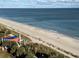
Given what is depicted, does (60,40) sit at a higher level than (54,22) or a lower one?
higher

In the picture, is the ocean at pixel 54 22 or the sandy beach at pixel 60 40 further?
the ocean at pixel 54 22

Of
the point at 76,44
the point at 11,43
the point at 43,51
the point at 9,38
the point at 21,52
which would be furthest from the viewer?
the point at 76,44

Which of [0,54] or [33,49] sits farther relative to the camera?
[33,49]

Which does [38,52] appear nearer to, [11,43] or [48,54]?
[48,54]

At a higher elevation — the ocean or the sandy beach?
the sandy beach

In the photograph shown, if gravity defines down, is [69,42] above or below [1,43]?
below

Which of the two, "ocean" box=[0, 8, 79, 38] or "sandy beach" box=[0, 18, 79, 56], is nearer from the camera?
"sandy beach" box=[0, 18, 79, 56]

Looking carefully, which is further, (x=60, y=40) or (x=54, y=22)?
(x=54, y=22)

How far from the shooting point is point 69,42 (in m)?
27.5

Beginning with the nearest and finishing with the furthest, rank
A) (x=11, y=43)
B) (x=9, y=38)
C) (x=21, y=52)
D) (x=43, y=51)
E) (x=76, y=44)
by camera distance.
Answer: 1. (x=21, y=52)
2. (x=43, y=51)
3. (x=11, y=43)
4. (x=9, y=38)
5. (x=76, y=44)

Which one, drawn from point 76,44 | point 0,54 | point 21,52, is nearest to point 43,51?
point 21,52

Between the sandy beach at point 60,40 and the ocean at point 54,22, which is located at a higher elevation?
the sandy beach at point 60,40

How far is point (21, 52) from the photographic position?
16547 millimetres

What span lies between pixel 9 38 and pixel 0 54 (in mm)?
5313
